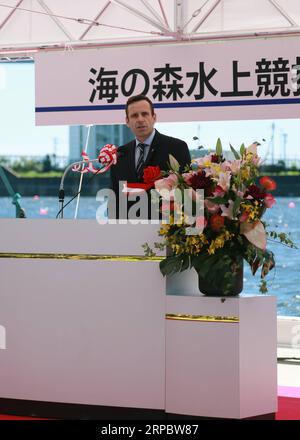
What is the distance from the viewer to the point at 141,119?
406 centimetres

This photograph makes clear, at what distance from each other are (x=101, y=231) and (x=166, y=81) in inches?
110

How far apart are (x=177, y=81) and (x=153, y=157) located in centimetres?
219

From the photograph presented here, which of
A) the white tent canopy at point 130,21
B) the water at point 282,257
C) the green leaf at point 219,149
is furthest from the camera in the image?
the water at point 282,257

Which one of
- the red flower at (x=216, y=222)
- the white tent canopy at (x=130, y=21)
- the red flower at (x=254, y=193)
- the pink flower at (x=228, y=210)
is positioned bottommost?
the red flower at (x=216, y=222)

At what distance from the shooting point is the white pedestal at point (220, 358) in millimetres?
3340

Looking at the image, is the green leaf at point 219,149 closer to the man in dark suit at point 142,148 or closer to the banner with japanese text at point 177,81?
the man in dark suit at point 142,148

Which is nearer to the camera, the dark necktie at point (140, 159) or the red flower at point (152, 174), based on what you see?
the red flower at point (152, 174)

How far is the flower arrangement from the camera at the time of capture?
3.35 m

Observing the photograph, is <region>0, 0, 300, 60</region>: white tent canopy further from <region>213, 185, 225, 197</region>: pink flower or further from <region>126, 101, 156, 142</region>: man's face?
<region>213, 185, 225, 197</region>: pink flower

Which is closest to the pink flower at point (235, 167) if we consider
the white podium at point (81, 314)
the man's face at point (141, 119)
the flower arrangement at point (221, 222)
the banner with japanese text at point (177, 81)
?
the flower arrangement at point (221, 222)

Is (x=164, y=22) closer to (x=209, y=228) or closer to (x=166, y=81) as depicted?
(x=166, y=81)

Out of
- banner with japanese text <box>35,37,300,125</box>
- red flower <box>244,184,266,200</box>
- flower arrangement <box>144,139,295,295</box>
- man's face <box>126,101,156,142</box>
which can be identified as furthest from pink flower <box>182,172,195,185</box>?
banner with japanese text <box>35,37,300,125</box>

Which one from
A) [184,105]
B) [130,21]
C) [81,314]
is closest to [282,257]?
[130,21]

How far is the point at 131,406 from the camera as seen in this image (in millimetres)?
3490
